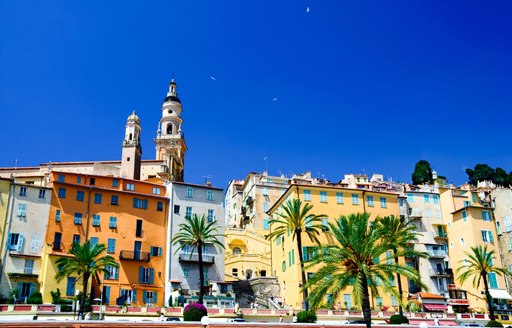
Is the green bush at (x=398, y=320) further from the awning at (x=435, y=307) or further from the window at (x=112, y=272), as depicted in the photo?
the window at (x=112, y=272)

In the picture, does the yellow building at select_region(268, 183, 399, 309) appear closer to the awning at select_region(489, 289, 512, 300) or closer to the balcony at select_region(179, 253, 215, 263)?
the balcony at select_region(179, 253, 215, 263)

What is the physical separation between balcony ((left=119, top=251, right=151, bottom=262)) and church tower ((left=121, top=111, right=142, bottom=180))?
99.3ft

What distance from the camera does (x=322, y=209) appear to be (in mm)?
67500

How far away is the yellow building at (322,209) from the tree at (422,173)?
80.9 meters

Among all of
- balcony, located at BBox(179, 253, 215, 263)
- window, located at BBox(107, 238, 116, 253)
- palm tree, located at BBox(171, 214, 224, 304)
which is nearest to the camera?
palm tree, located at BBox(171, 214, 224, 304)

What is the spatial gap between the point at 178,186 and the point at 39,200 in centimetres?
1753

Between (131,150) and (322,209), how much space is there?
135ft

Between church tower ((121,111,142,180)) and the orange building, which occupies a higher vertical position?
church tower ((121,111,142,180))

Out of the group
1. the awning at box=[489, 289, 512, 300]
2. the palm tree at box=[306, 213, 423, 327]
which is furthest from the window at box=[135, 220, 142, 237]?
the awning at box=[489, 289, 512, 300]

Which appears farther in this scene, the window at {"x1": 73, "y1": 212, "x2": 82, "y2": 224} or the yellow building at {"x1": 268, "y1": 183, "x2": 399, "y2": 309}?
the yellow building at {"x1": 268, "y1": 183, "x2": 399, "y2": 309}

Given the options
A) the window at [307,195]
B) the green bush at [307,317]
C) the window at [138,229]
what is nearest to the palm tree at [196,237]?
the window at [138,229]

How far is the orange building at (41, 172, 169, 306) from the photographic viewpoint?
5959 cm

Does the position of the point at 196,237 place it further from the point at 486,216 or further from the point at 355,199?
the point at 486,216

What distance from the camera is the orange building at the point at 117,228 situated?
59594 millimetres
